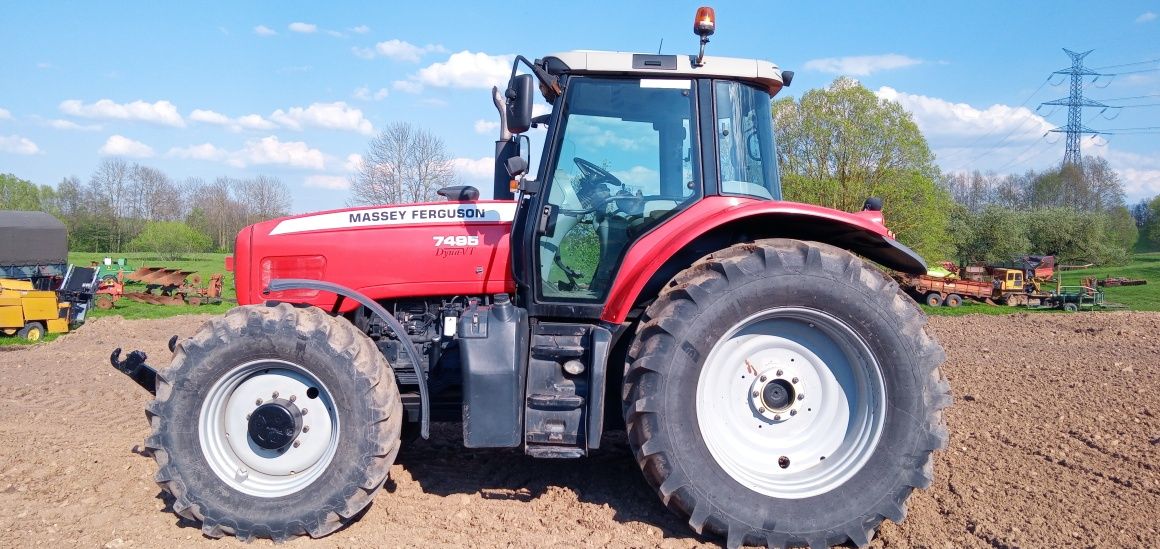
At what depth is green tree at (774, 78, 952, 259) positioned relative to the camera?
20.4 metres

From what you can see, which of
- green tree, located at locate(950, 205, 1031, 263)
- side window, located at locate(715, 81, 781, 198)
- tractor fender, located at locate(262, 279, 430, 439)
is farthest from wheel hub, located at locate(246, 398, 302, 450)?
green tree, located at locate(950, 205, 1031, 263)

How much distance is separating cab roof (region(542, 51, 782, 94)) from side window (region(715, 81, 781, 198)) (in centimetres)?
8

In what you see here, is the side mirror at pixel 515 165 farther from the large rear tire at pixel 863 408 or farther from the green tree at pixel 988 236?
the green tree at pixel 988 236

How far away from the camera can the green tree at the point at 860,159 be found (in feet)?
66.9

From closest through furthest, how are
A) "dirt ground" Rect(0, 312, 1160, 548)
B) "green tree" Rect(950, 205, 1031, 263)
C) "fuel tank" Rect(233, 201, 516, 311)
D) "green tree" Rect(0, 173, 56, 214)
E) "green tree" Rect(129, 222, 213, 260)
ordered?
1. "dirt ground" Rect(0, 312, 1160, 548)
2. "fuel tank" Rect(233, 201, 516, 311)
3. "green tree" Rect(950, 205, 1031, 263)
4. "green tree" Rect(129, 222, 213, 260)
5. "green tree" Rect(0, 173, 56, 214)

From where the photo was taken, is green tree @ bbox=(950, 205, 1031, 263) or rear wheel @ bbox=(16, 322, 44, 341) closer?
rear wheel @ bbox=(16, 322, 44, 341)

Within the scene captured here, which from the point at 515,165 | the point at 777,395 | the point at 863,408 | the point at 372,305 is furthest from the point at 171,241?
the point at 863,408

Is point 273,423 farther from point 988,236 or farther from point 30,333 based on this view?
point 988,236

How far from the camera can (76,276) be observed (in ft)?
46.9

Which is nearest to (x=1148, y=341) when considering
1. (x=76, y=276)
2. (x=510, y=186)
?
(x=510, y=186)

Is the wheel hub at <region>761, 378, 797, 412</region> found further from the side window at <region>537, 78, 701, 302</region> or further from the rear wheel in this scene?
the rear wheel

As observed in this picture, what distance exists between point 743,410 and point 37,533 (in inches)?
141

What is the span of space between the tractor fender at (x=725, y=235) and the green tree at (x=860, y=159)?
1677cm

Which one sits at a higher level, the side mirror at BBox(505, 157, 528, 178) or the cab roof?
the cab roof
